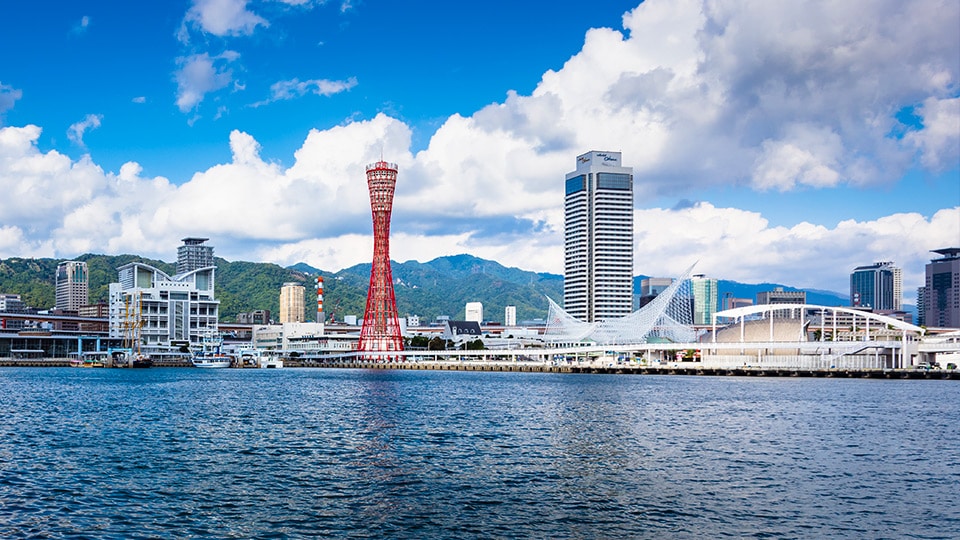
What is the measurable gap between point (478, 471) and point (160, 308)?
120888mm

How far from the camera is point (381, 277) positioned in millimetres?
119375

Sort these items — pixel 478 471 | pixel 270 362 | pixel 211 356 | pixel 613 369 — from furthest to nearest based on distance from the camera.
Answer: pixel 270 362
pixel 211 356
pixel 613 369
pixel 478 471

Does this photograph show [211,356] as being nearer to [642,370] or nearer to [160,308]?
[160,308]

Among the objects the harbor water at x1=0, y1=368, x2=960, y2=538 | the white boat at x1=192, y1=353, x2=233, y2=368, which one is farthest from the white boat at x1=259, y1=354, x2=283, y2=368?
the harbor water at x1=0, y1=368, x2=960, y2=538

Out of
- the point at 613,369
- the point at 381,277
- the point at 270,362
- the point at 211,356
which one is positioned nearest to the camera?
the point at 613,369

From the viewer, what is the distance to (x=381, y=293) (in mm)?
121875

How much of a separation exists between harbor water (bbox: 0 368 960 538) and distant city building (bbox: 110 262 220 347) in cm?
9086

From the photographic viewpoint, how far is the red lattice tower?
114 meters

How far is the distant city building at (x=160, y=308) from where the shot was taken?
132250mm

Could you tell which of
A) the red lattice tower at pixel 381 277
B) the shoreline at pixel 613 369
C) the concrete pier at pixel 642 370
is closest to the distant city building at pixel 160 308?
the shoreline at pixel 613 369

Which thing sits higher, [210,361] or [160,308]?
[160,308]

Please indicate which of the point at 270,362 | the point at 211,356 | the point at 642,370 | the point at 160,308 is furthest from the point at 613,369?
the point at 160,308

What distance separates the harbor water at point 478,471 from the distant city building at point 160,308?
90856 mm

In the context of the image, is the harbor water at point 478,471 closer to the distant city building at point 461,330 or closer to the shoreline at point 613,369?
the shoreline at point 613,369
